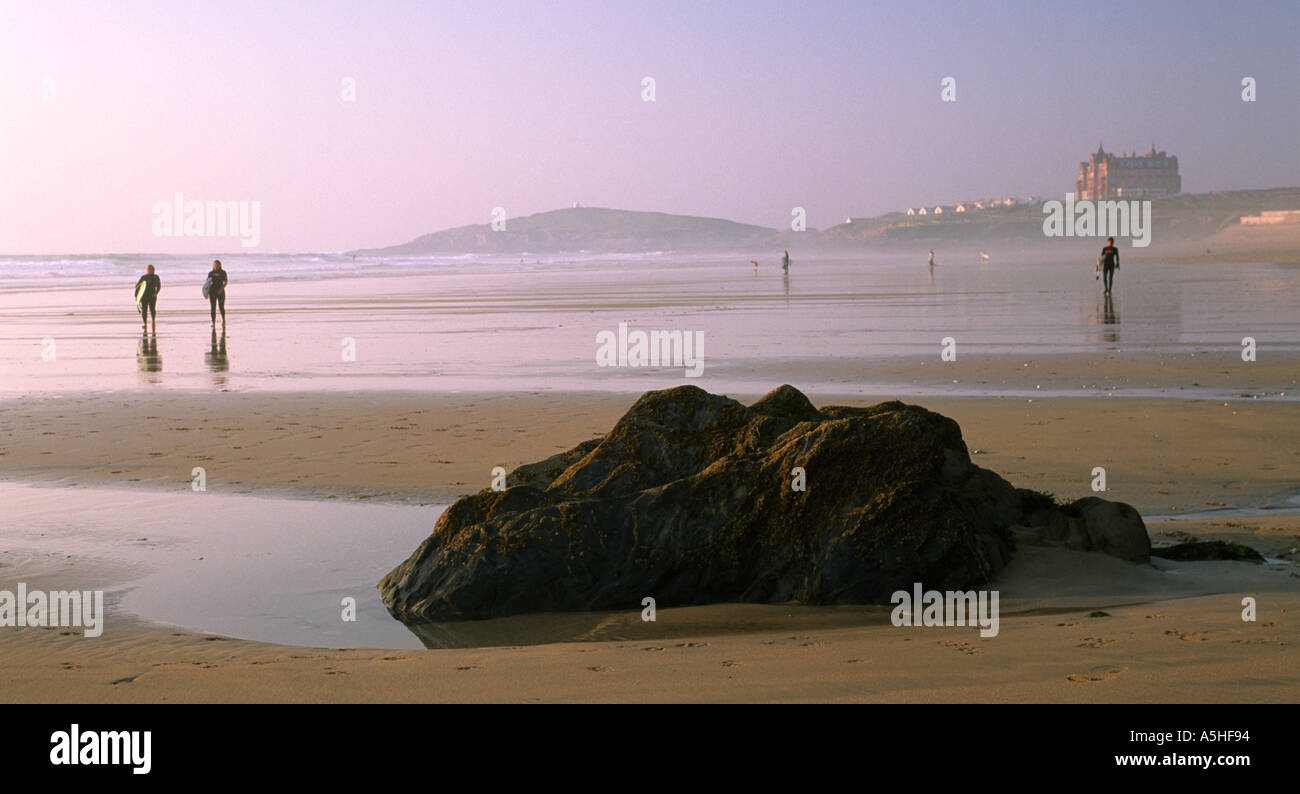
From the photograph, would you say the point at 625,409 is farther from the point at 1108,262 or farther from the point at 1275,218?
the point at 1275,218

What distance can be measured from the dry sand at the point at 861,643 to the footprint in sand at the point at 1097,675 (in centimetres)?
2

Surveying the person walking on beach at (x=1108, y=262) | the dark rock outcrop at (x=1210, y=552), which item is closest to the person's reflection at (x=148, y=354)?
the dark rock outcrop at (x=1210, y=552)

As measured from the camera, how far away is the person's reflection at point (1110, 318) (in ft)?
72.5

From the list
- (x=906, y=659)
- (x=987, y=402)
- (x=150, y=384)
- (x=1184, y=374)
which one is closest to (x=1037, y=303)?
(x=1184, y=374)

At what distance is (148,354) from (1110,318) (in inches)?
766

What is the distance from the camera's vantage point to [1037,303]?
33812 mm

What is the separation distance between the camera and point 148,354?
73.5 ft
